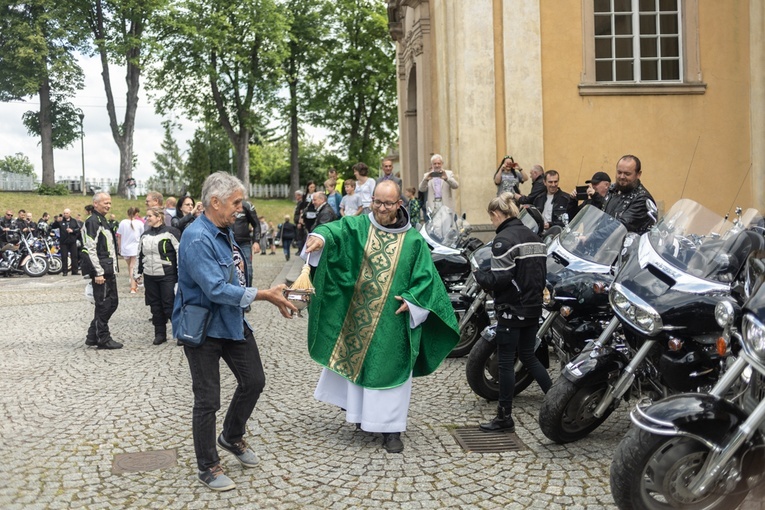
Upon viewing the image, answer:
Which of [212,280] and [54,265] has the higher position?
[212,280]

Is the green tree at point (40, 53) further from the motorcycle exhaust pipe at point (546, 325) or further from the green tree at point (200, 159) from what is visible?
the motorcycle exhaust pipe at point (546, 325)

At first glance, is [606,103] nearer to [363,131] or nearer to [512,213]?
[512,213]

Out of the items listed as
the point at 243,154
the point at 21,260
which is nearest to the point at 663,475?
the point at 21,260

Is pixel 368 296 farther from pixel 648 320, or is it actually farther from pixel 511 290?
pixel 648 320

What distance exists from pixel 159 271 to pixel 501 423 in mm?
6120

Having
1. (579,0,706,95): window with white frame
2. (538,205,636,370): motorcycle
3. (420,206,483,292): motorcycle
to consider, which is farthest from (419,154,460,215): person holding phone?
(538,205,636,370): motorcycle

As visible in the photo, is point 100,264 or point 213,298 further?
point 100,264

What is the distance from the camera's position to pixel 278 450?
5625 millimetres

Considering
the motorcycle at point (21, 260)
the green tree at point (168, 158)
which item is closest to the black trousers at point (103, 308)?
the motorcycle at point (21, 260)

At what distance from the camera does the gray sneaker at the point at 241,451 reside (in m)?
5.23

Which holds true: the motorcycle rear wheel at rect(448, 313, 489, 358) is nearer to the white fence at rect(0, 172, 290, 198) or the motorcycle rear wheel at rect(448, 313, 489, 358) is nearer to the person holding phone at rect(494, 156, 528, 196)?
the person holding phone at rect(494, 156, 528, 196)

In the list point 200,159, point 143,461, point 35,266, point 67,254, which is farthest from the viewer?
point 200,159

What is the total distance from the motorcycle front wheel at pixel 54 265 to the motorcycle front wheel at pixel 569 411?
22.3 m

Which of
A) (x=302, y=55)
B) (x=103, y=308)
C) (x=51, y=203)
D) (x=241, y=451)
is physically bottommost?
(x=241, y=451)
